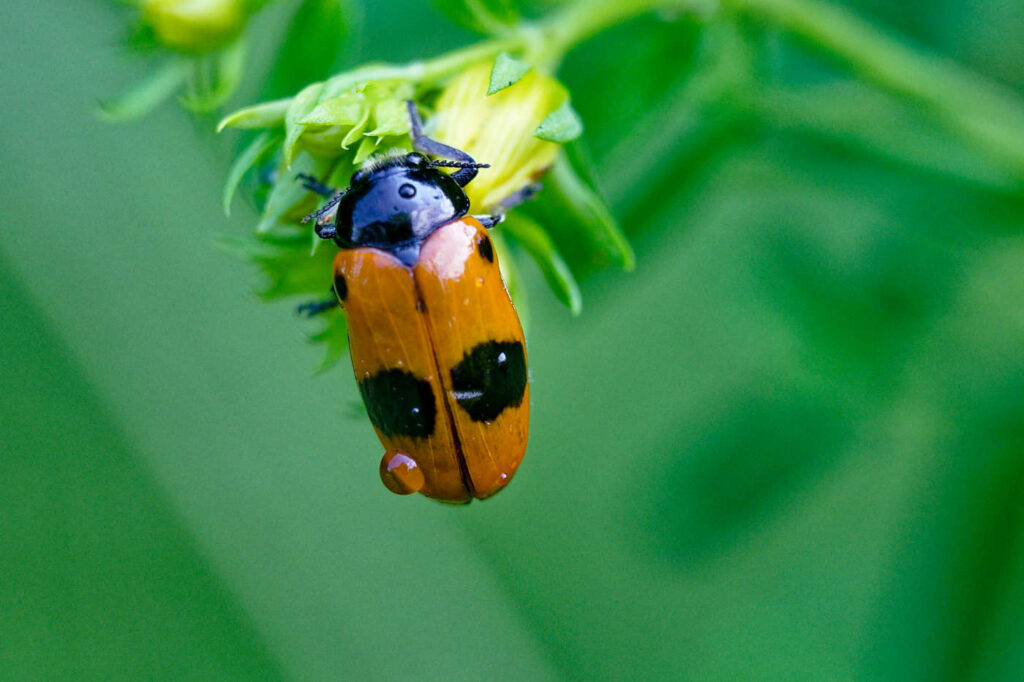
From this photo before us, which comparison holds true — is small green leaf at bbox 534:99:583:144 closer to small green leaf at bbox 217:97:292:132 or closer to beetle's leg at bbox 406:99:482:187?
beetle's leg at bbox 406:99:482:187

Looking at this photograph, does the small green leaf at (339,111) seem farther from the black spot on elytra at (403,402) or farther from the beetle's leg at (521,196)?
the black spot on elytra at (403,402)

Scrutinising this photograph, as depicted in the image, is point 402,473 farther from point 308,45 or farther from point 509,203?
point 308,45

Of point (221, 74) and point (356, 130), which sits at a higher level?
point (356, 130)

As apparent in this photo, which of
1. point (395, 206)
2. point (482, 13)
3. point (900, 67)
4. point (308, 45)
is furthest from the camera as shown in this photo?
point (900, 67)

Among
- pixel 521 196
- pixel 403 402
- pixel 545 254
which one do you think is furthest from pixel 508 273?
pixel 403 402

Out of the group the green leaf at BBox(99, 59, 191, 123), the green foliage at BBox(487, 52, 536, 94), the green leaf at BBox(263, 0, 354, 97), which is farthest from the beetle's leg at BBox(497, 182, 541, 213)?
the green leaf at BBox(99, 59, 191, 123)

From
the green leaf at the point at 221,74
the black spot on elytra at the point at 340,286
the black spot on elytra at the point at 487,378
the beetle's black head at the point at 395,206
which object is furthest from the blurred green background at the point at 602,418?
the black spot on elytra at the point at 487,378

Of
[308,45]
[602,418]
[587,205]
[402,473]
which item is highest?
[308,45]
